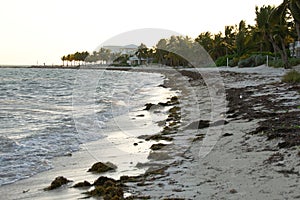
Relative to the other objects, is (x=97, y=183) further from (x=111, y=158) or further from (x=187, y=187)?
(x=111, y=158)

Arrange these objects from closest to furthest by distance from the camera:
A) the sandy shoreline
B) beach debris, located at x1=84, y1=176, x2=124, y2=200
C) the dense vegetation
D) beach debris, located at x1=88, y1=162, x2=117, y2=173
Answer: the sandy shoreline → beach debris, located at x1=84, y1=176, x2=124, y2=200 → beach debris, located at x1=88, y1=162, x2=117, y2=173 → the dense vegetation

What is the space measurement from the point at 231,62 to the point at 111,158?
5421 cm

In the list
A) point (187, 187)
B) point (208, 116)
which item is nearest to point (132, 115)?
point (208, 116)

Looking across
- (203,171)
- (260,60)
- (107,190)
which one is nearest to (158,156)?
(203,171)

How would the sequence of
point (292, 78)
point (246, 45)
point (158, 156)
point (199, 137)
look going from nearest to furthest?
1. point (158, 156)
2. point (199, 137)
3. point (292, 78)
4. point (246, 45)

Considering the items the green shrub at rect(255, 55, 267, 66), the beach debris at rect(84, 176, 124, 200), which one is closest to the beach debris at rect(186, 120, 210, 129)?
the beach debris at rect(84, 176, 124, 200)

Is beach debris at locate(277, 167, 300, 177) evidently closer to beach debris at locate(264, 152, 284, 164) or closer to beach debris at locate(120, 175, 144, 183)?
beach debris at locate(264, 152, 284, 164)

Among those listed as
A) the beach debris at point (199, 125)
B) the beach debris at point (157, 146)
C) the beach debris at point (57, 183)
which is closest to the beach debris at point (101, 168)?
the beach debris at point (57, 183)

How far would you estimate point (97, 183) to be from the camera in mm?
6027

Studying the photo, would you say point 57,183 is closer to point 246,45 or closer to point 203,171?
point 203,171

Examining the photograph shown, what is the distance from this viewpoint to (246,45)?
62.2 m

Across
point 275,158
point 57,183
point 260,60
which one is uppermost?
point 260,60

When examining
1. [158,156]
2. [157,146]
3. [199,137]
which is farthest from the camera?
[199,137]

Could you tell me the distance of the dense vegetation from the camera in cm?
3330
